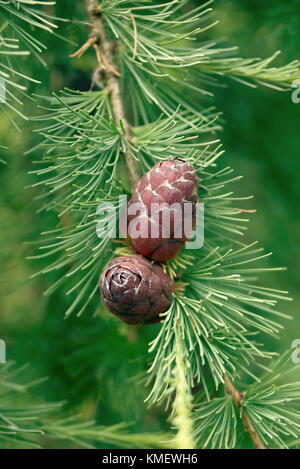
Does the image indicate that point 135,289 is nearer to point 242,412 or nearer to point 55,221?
point 242,412

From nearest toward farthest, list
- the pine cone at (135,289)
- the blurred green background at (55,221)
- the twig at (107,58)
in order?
the pine cone at (135,289) → the twig at (107,58) → the blurred green background at (55,221)

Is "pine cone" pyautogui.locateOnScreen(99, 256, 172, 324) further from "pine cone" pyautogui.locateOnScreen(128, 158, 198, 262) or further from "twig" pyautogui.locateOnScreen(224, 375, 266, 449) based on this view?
"twig" pyautogui.locateOnScreen(224, 375, 266, 449)

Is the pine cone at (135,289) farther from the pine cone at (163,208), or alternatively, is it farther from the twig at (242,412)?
the twig at (242,412)

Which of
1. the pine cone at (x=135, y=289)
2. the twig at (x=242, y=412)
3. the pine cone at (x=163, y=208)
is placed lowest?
the twig at (x=242, y=412)

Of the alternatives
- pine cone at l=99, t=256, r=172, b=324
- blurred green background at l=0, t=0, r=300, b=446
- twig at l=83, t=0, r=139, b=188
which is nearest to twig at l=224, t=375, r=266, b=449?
pine cone at l=99, t=256, r=172, b=324

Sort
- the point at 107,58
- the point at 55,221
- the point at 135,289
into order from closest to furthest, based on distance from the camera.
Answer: the point at 135,289, the point at 107,58, the point at 55,221

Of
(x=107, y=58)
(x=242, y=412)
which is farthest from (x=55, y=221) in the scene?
(x=242, y=412)

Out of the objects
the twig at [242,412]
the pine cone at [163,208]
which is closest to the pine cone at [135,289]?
the pine cone at [163,208]
